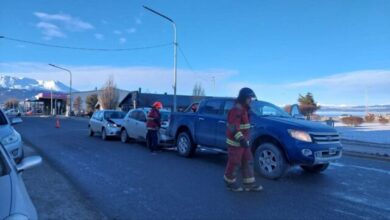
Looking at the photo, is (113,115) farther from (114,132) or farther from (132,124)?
(132,124)

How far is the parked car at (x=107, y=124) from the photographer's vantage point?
57.9 feet

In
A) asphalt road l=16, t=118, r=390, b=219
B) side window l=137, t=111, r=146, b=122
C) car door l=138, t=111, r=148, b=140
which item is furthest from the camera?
side window l=137, t=111, r=146, b=122

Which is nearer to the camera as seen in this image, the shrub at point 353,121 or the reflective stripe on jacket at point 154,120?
the reflective stripe on jacket at point 154,120

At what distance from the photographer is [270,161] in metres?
8.44

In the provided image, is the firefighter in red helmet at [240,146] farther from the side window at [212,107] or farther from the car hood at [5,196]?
the car hood at [5,196]

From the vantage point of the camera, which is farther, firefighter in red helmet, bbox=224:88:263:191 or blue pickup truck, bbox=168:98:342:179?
blue pickup truck, bbox=168:98:342:179

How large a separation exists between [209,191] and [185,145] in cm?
441

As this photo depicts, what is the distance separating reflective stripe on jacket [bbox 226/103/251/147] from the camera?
23.3 ft

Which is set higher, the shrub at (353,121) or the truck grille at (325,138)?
the truck grille at (325,138)

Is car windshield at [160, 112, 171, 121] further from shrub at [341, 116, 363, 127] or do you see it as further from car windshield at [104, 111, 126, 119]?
shrub at [341, 116, 363, 127]

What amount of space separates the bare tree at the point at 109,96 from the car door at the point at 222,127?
5892cm

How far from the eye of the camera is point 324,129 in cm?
827

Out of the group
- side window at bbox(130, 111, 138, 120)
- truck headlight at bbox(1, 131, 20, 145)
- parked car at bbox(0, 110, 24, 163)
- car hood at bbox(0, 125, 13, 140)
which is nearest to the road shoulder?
parked car at bbox(0, 110, 24, 163)

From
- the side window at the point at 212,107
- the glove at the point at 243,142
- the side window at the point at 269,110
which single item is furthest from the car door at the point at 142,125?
the glove at the point at 243,142
